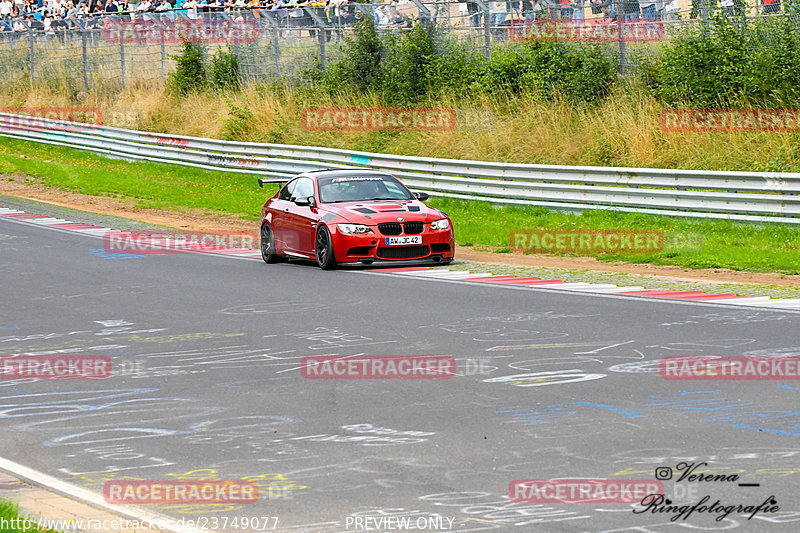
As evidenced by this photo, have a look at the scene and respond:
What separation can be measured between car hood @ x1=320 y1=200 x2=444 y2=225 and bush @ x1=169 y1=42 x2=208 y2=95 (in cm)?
2455

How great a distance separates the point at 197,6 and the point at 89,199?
43.9 feet

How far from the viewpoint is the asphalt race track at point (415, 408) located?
587cm

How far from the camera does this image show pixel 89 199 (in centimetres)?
2945

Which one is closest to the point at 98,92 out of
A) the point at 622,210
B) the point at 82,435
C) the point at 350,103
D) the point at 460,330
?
the point at 350,103

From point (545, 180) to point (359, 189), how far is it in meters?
5.95

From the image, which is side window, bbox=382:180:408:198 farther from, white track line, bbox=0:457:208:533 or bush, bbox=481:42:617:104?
white track line, bbox=0:457:208:533

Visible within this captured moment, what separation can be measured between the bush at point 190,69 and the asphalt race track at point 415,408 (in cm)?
2735

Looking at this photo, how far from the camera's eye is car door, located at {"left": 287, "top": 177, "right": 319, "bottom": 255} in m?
17.6

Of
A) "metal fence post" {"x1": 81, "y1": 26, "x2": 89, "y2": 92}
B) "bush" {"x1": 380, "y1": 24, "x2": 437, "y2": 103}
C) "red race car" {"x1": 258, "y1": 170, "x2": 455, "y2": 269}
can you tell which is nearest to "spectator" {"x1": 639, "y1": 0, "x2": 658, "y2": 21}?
"bush" {"x1": 380, "y1": 24, "x2": 437, "y2": 103}

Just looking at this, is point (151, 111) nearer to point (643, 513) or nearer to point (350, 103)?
point (350, 103)

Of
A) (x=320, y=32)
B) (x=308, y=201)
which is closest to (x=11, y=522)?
(x=308, y=201)

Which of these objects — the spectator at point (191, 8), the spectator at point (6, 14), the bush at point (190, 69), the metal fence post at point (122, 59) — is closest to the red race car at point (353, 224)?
the spectator at point (191, 8)

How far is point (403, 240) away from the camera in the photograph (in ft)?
55.7

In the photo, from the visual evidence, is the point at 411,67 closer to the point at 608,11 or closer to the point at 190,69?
the point at 608,11
